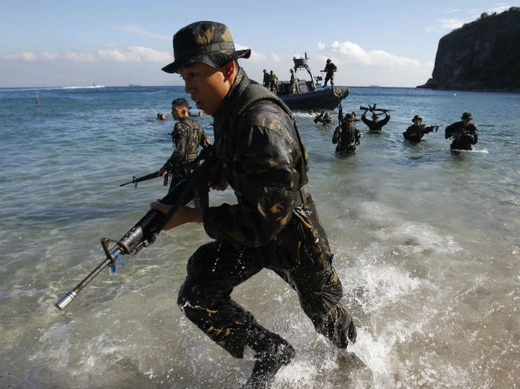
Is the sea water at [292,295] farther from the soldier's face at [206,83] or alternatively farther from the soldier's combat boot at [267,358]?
the soldier's face at [206,83]

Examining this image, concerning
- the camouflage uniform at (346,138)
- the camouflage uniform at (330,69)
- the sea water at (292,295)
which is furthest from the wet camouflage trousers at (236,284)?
the camouflage uniform at (330,69)

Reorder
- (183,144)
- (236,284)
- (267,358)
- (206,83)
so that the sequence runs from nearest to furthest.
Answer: (206,83) < (236,284) < (267,358) < (183,144)

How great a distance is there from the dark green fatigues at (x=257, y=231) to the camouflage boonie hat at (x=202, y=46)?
0.18 m

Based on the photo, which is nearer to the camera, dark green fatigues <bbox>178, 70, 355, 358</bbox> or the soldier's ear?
dark green fatigues <bbox>178, 70, 355, 358</bbox>

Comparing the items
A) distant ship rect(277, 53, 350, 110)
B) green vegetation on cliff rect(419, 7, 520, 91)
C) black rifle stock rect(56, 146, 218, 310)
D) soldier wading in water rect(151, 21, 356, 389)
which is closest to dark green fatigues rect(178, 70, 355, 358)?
soldier wading in water rect(151, 21, 356, 389)

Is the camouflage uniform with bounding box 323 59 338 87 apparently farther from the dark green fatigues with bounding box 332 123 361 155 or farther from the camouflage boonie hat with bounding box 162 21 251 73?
the camouflage boonie hat with bounding box 162 21 251 73

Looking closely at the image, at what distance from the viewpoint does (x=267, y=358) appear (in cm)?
263

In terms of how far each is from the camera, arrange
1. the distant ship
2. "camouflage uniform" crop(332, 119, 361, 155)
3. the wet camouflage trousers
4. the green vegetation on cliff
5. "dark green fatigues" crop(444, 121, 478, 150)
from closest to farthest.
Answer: the wet camouflage trousers, "camouflage uniform" crop(332, 119, 361, 155), "dark green fatigues" crop(444, 121, 478, 150), the distant ship, the green vegetation on cliff

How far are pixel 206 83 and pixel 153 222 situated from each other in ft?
2.63

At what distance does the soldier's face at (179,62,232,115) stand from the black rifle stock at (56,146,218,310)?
0.32m

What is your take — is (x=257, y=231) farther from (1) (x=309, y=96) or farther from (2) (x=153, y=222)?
(1) (x=309, y=96)

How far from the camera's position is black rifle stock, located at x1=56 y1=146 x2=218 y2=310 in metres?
1.93

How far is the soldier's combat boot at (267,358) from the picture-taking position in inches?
103

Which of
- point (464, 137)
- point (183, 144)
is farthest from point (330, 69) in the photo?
point (183, 144)
